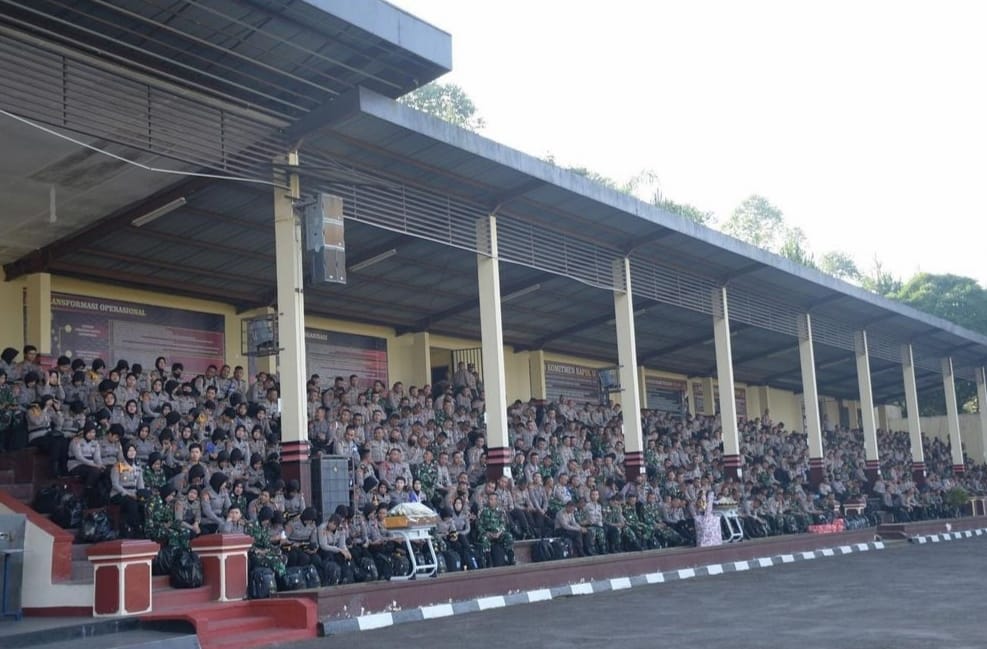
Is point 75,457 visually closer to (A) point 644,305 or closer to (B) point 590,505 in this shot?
(B) point 590,505

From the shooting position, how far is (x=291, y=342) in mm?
12734

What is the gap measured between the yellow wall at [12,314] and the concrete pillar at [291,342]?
523cm

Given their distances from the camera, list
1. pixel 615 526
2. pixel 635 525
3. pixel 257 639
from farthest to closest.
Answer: pixel 635 525
pixel 615 526
pixel 257 639

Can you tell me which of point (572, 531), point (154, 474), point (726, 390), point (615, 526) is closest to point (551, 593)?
point (572, 531)

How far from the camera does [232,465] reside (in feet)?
43.0

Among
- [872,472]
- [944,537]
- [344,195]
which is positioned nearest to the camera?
[344,195]

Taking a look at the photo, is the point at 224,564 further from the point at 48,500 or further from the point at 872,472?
the point at 872,472

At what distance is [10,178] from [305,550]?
5.95m

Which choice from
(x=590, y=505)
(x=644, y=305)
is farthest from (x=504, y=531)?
(x=644, y=305)

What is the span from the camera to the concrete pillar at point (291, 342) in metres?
12.6

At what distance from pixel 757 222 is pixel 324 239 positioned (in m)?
55.9

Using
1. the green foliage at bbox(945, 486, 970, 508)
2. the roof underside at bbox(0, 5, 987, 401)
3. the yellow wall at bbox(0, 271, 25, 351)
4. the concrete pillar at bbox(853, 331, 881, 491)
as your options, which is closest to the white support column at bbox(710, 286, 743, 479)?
the roof underside at bbox(0, 5, 987, 401)

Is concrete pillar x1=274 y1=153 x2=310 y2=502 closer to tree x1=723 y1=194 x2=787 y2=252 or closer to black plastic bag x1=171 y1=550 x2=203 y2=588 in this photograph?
black plastic bag x1=171 y1=550 x2=203 y2=588

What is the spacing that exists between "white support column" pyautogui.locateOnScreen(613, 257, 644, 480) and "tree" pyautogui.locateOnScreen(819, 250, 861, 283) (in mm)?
49357
